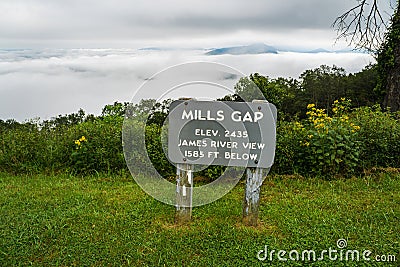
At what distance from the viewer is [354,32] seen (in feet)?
32.3

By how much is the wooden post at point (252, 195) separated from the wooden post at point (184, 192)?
0.55m

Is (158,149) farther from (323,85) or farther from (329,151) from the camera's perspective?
(323,85)

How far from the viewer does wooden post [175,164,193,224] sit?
4.13m

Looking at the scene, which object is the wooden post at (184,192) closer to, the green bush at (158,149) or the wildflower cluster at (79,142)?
the green bush at (158,149)

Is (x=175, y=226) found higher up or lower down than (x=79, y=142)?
lower down

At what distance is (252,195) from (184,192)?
67 cm

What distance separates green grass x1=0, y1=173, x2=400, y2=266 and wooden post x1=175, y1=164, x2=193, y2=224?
0.10 meters

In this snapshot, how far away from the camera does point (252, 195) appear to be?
4.16m

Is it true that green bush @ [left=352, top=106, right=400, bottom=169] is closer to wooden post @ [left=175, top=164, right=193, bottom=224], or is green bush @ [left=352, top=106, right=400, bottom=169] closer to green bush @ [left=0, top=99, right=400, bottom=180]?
green bush @ [left=0, top=99, right=400, bottom=180]

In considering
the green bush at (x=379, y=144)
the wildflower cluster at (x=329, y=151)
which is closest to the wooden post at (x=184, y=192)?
the wildflower cluster at (x=329, y=151)

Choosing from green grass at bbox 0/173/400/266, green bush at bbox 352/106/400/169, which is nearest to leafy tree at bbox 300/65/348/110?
green bush at bbox 352/106/400/169

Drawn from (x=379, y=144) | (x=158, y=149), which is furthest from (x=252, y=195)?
(x=379, y=144)

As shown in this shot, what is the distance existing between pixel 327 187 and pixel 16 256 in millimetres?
3709

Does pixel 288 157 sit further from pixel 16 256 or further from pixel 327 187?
pixel 16 256
